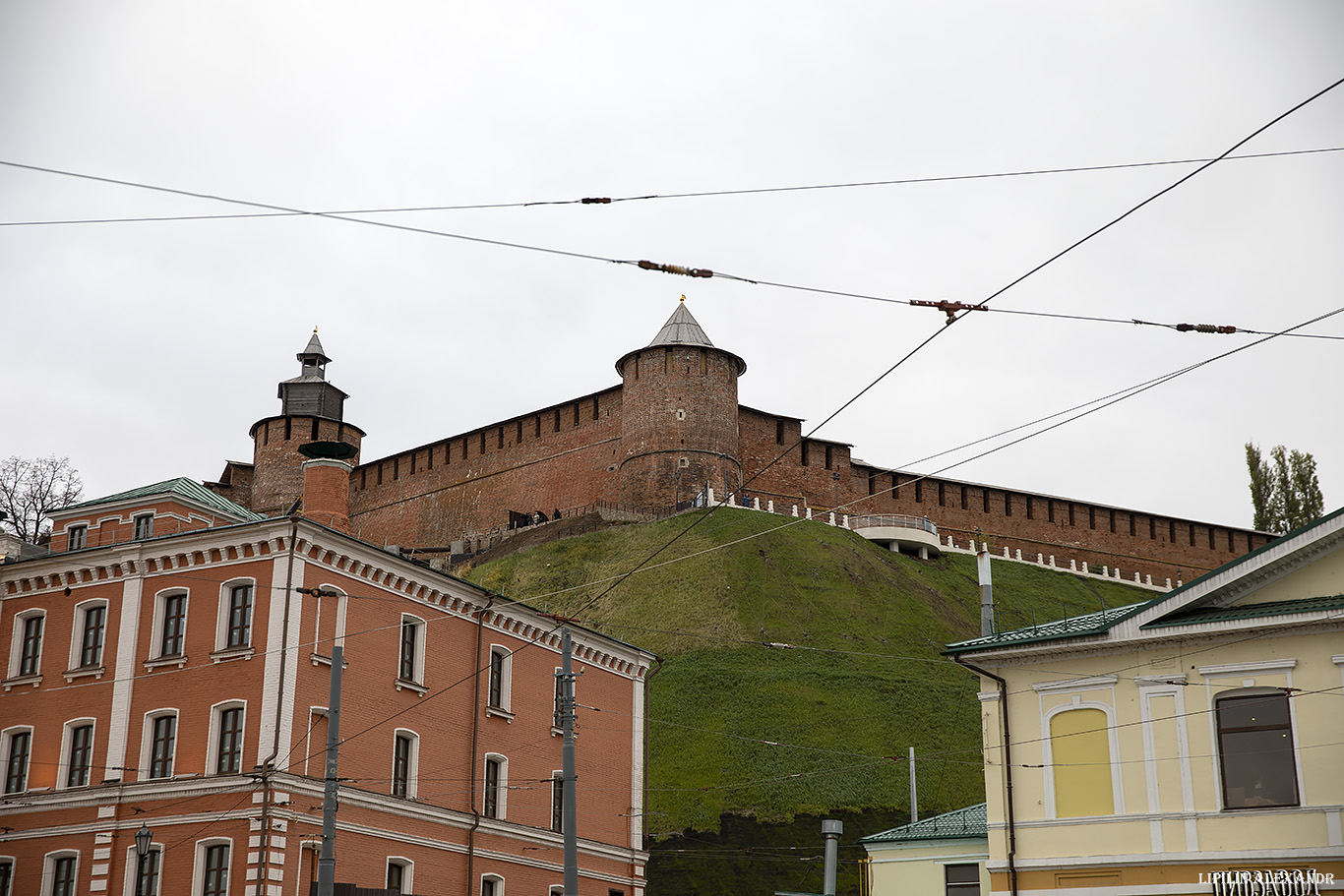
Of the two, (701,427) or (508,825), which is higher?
(701,427)

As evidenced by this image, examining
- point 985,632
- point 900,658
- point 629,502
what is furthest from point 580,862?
point 629,502

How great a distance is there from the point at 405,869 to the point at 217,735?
467 cm

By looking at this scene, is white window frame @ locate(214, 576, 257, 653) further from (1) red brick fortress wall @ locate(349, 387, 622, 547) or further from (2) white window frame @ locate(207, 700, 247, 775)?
(1) red brick fortress wall @ locate(349, 387, 622, 547)

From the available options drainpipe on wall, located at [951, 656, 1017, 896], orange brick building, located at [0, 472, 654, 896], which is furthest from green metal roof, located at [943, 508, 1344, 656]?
orange brick building, located at [0, 472, 654, 896]

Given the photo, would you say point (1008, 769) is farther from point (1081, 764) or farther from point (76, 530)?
point (76, 530)

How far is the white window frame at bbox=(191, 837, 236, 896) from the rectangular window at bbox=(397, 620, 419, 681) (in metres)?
5.12

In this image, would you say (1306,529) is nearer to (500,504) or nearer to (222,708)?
(222,708)

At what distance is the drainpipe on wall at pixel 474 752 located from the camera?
96.8ft

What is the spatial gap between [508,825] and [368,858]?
4491 mm

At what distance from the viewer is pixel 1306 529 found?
2012cm

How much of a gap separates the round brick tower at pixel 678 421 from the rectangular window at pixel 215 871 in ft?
144

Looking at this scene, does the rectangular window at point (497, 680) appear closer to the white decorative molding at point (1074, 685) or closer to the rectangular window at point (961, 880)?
the rectangular window at point (961, 880)

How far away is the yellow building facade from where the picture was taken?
19281 mm

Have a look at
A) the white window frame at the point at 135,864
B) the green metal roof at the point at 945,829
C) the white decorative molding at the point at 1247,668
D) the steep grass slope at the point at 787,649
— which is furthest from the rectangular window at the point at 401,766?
the white decorative molding at the point at 1247,668
